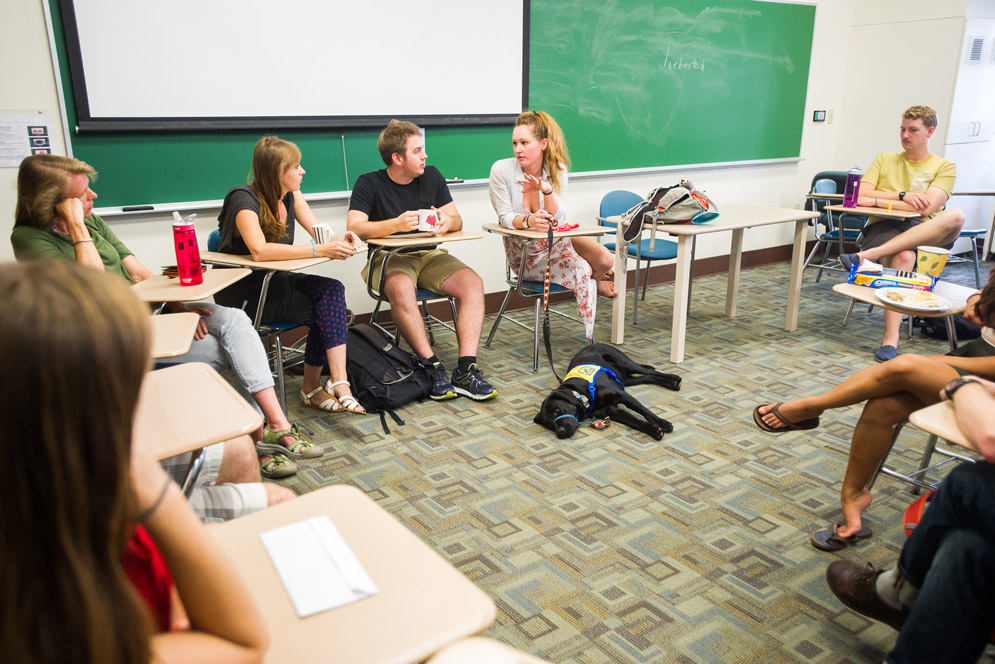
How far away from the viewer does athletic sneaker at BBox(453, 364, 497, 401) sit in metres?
3.26

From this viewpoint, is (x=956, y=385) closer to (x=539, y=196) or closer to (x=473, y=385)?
(x=473, y=385)

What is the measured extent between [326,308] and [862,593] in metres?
2.22

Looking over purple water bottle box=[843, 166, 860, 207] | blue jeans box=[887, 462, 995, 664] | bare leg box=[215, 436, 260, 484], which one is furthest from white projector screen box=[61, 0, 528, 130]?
blue jeans box=[887, 462, 995, 664]

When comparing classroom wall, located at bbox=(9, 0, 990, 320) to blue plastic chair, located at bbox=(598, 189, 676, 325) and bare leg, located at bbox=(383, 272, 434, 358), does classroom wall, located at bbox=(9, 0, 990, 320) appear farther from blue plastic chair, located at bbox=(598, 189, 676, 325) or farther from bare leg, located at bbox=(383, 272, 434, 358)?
bare leg, located at bbox=(383, 272, 434, 358)

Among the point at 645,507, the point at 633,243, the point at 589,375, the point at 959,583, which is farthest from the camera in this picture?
the point at 633,243

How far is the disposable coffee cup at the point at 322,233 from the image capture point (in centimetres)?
287

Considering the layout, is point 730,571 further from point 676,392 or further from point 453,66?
point 453,66

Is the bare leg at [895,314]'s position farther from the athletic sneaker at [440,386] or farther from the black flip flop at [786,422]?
the athletic sneaker at [440,386]

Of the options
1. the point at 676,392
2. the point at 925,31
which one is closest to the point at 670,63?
the point at 925,31

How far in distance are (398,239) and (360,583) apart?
2.45m

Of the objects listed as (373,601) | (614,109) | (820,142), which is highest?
(614,109)

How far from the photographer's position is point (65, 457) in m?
0.60

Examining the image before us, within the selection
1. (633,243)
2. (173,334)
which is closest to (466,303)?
(633,243)

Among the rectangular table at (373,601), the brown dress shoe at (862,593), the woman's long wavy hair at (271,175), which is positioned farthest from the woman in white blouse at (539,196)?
the rectangular table at (373,601)
